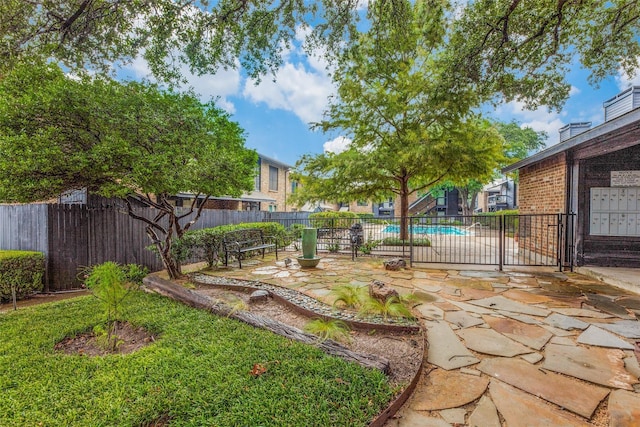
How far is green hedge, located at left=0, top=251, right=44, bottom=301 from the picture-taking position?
5227mm

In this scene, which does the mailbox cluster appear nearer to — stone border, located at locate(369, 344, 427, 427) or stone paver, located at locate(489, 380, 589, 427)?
stone paver, located at locate(489, 380, 589, 427)

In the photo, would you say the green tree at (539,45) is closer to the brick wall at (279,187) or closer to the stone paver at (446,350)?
the stone paver at (446,350)

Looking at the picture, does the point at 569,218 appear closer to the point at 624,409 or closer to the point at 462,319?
the point at 462,319

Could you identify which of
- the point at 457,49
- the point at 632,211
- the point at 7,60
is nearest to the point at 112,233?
the point at 7,60

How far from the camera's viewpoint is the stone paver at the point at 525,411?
1.96 metres

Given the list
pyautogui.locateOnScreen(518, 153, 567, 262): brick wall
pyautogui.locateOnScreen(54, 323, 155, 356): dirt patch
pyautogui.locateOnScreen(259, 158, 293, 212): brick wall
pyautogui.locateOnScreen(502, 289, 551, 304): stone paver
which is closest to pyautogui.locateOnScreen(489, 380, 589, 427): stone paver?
pyautogui.locateOnScreen(502, 289, 551, 304): stone paver

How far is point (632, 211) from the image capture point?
6293 millimetres

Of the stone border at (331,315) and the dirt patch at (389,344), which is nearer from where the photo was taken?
the stone border at (331,315)

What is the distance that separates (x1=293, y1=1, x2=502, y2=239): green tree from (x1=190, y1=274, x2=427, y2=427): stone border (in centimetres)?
563

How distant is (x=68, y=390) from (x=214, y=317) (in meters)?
1.67

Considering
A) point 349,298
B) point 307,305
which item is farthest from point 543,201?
point 307,305

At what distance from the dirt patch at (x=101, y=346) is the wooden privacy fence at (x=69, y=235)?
3063 millimetres

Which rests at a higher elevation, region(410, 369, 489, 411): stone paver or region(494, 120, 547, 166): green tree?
region(494, 120, 547, 166): green tree

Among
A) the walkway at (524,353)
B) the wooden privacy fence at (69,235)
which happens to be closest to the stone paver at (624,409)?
the walkway at (524,353)
